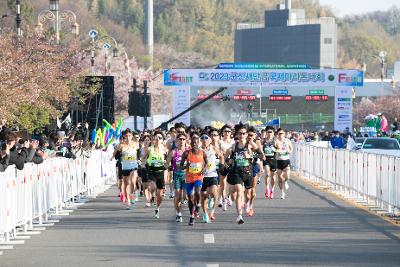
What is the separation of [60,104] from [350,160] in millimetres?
23744

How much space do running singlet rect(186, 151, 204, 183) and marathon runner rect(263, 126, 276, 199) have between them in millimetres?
8511

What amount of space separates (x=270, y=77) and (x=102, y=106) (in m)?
28.7

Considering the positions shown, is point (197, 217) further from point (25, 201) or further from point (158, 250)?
point (158, 250)

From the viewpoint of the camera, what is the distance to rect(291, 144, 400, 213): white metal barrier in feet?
84.8

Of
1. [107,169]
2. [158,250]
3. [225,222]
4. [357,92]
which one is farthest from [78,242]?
[357,92]

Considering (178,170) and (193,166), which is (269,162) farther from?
(193,166)

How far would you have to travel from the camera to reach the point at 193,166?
23.7m

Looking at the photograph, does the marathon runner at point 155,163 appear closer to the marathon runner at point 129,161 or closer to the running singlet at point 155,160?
the running singlet at point 155,160

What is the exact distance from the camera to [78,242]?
20.1 metres

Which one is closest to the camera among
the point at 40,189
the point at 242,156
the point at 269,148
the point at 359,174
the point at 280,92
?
the point at 40,189

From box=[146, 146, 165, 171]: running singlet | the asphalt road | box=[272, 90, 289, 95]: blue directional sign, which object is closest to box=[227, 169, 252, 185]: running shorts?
the asphalt road

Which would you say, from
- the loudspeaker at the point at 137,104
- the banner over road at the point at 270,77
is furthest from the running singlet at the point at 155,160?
the banner over road at the point at 270,77

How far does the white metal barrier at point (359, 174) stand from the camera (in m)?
25.9

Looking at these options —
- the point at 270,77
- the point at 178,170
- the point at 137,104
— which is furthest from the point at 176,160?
the point at 270,77
